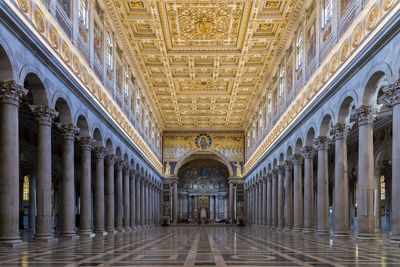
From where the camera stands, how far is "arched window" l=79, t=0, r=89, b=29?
2511 centimetres

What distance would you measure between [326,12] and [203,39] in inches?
455

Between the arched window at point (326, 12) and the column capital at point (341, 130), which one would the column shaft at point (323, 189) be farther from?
the arched window at point (326, 12)

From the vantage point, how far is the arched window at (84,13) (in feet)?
82.4

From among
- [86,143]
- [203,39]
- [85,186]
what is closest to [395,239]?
[85,186]

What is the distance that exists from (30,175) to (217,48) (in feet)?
52.3

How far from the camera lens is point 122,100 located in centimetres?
Answer: 3650

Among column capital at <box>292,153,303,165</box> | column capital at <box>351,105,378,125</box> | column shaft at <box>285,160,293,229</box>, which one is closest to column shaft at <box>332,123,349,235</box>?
column capital at <box>351,105,378,125</box>

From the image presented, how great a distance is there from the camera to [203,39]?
35.3 metres

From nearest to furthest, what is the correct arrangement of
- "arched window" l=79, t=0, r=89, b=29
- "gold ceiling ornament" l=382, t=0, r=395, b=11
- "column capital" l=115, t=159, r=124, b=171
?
"gold ceiling ornament" l=382, t=0, r=395, b=11 → "arched window" l=79, t=0, r=89, b=29 → "column capital" l=115, t=159, r=124, b=171

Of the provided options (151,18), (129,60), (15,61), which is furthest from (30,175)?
(15,61)

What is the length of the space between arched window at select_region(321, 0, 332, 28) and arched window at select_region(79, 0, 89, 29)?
37.5ft

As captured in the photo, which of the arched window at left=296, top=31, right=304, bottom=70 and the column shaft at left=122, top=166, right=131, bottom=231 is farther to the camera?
the column shaft at left=122, top=166, right=131, bottom=231

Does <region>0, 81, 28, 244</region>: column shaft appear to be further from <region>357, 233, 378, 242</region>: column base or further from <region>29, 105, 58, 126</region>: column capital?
<region>357, 233, 378, 242</region>: column base

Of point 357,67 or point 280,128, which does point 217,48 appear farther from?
point 357,67
